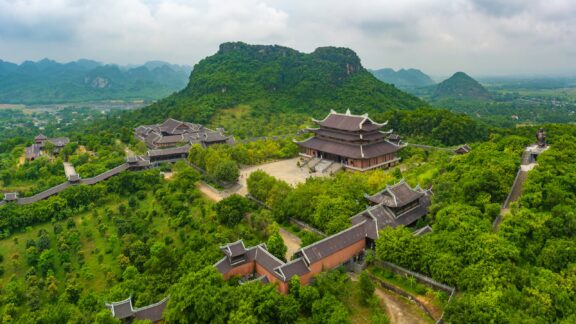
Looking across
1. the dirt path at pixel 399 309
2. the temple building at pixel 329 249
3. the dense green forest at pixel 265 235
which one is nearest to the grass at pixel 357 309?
the dense green forest at pixel 265 235

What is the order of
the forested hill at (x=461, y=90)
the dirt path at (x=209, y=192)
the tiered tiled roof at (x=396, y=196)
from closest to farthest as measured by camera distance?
the tiered tiled roof at (x=396, y=196), the dirt path at (x=209, y=192), the forested hill at (x=461, y=90)

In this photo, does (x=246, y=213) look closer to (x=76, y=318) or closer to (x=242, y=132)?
(x=76, y=318)

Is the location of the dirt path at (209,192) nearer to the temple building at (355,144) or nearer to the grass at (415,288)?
the temple building at (355,144)

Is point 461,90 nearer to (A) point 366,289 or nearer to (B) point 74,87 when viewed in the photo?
(A) point 366,289

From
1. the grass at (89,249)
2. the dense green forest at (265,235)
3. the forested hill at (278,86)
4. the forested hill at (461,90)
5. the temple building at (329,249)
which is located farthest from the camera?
the forested hill at (461,90)

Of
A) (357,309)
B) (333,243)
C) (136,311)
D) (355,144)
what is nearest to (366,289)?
(357,309)

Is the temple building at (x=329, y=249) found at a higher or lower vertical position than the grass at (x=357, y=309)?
higher

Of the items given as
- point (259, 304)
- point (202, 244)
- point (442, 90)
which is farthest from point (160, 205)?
point (442, 90)
